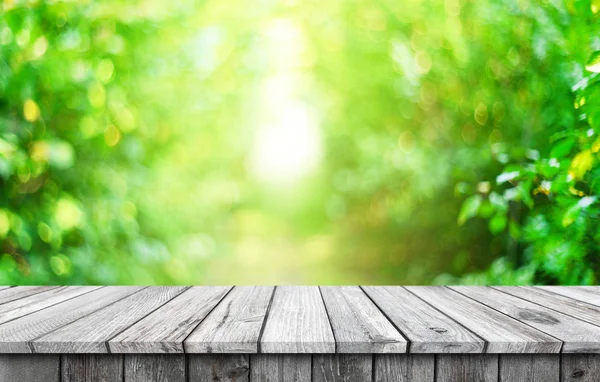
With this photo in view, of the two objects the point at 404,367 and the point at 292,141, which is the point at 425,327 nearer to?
the point at 404,367

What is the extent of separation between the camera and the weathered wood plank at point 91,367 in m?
0.98

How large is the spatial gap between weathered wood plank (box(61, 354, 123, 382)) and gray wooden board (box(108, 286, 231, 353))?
0.13 ft

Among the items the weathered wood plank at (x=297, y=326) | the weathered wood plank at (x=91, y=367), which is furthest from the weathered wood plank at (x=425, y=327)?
the weathered wood plank at (x=91, y=367)

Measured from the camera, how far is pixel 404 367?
985mm

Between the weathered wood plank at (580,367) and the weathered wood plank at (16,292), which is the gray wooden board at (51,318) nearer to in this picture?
the weathered wood plank at (16,292)

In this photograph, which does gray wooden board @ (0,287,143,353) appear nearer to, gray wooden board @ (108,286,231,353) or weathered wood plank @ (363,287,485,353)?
gray wooden board @ (108,286,231,353)

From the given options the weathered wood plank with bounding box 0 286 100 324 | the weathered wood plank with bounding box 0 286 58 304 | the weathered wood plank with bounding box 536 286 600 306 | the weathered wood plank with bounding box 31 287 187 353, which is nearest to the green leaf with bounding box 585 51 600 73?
the weathered wood plank with bounding box 536 286 600 306

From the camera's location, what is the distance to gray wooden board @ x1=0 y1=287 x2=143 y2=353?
37.8 inches

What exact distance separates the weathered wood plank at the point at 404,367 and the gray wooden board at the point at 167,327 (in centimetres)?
35

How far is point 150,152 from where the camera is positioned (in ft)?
7.92

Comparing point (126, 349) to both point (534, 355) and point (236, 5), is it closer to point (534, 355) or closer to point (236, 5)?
point (534, 355)

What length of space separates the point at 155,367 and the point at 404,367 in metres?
0.44

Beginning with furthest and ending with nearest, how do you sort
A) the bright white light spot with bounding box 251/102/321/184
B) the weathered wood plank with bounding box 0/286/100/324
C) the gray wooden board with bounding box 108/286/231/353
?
the bright white light spot with bounding box 251/102/321/184 → the weathered wood plank with bounding box 0/286/100/324 → the gray wooden board with bounding box 108/286/231/353

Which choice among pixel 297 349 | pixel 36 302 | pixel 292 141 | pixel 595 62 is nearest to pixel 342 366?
pixel 297 349
